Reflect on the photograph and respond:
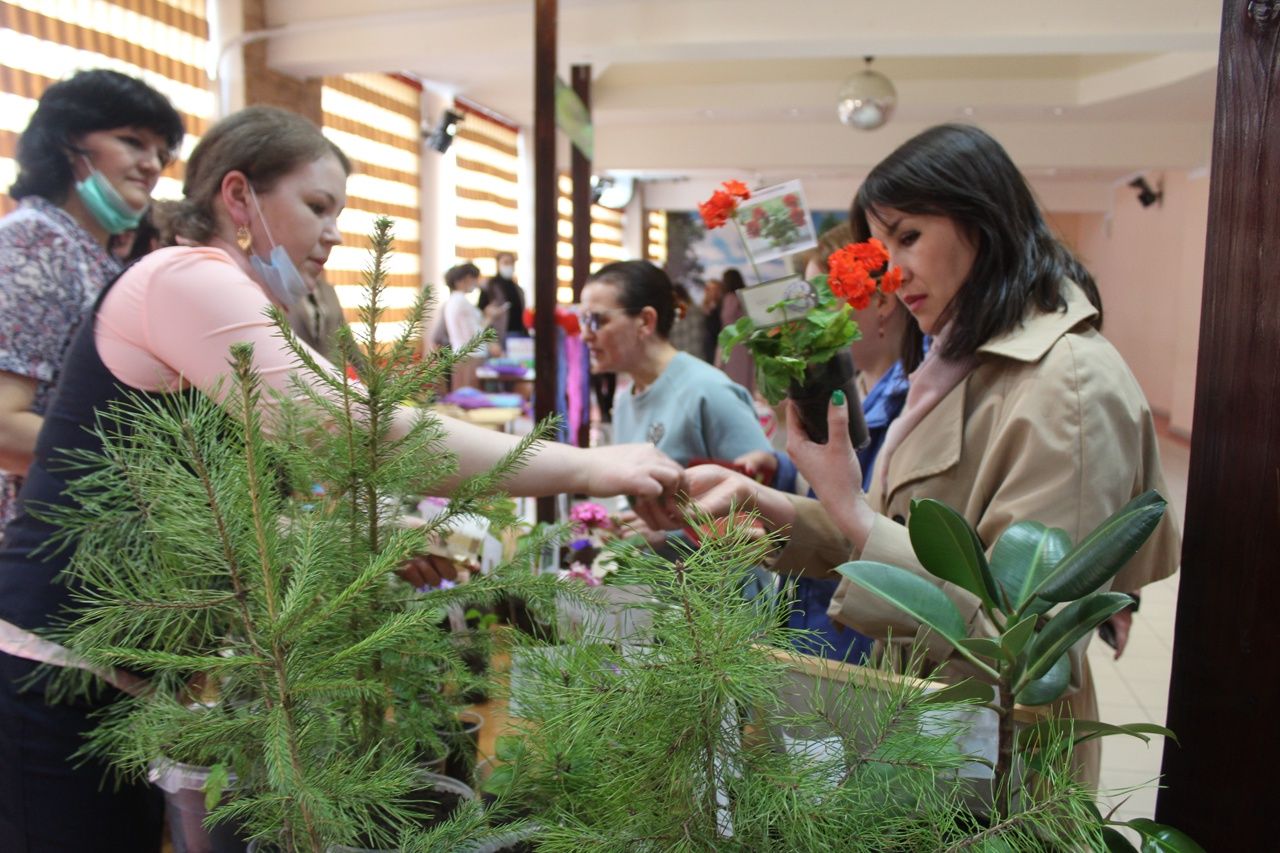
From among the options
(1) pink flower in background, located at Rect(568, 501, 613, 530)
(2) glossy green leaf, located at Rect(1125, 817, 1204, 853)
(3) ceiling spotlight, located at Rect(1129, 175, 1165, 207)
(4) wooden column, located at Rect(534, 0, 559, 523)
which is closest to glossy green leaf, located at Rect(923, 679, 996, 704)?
(2) glossy green leaf, located at Rect(1125, 817, 1204, 853)

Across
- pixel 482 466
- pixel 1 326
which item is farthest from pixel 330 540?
pixel 1 326

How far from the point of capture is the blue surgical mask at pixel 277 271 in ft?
4.51

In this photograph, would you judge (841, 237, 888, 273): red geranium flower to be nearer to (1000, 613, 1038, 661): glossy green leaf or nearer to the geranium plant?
the geranium plant

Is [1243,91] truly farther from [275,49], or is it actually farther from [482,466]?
[275,49]

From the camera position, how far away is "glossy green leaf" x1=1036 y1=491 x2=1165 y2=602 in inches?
26.5

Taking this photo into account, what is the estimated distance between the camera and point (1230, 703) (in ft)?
2.72

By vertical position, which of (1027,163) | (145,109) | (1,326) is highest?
(1027,163)

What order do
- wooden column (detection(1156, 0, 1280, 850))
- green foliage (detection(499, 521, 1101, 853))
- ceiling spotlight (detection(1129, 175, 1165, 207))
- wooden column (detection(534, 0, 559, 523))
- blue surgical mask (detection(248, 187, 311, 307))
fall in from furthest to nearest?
1. ceiling spotlight (detection(1129, 175, 1165, 207))
2. wooden column (detection(534, 0, 559, 523))
3. blue surgical mask (detection(248, 187, 311, 307))
4. wooden column (detection(1156, 0, 1280, 850))
5. green foliage (detection(499, 521, 1101, 853))

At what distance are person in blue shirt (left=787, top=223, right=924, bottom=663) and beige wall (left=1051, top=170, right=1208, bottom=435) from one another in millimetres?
10676

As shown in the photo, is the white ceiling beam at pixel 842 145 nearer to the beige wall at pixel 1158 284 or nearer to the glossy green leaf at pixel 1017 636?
the beige wall at pixel 1158 284

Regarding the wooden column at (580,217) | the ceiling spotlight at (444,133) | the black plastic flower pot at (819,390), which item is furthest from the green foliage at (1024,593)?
the ceiling spotlight at (444,133)

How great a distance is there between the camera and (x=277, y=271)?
54.4 inches

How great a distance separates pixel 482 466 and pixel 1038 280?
2.71 feet

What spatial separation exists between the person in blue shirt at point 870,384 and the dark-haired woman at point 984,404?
133 millimetres
